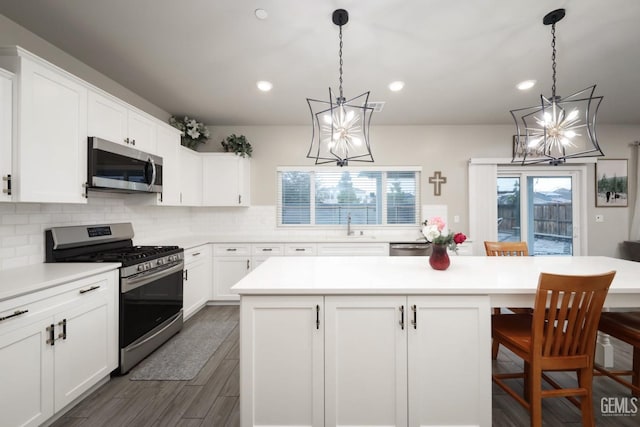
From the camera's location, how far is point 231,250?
13.2 feet

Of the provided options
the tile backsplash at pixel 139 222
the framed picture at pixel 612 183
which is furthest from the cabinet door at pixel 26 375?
the framed picture at pixel 612 183

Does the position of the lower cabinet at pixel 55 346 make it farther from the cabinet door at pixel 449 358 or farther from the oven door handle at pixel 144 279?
the cabinet door at pixel 449 358

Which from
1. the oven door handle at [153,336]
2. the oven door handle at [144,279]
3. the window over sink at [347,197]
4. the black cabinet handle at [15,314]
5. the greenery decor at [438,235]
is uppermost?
the window over sink at [347,197]

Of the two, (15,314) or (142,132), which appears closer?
(15,314)

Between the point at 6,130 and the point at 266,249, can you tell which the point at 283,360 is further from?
the point at 266,249

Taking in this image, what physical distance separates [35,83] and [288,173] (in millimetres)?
3182

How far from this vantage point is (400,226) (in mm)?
4699

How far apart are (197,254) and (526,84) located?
4411 millimetres

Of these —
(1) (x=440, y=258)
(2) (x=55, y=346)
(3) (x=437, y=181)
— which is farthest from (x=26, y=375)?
A: (3) (x=437, y=181)

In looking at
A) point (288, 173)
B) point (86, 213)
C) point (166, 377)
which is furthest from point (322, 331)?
point (288, 173)

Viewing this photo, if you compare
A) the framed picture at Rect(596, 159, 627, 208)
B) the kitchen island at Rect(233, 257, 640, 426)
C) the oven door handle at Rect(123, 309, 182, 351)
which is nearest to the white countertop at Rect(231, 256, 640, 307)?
the kitchen island at Rect(233, 257, 640, 426)

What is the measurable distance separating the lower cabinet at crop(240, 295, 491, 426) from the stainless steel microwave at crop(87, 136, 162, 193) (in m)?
1.76

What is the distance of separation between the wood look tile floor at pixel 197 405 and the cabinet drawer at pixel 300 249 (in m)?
1.79

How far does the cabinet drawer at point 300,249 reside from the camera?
13.2 ft
